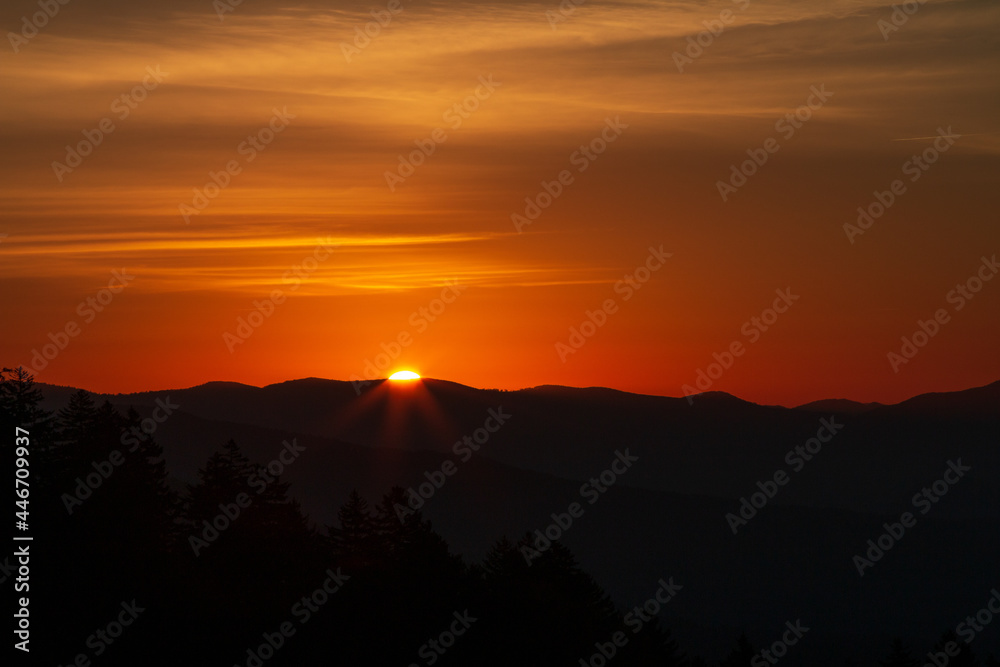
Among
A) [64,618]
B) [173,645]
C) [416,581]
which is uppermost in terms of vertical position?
[64,618]

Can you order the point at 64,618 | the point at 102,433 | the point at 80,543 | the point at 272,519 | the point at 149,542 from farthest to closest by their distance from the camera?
the point at 272,519 < the point at 102,433 < the point at 149,542 < the point at 80,543 < the point at 64,618

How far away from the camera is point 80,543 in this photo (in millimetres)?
40406

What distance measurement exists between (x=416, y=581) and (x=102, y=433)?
47.6 feet

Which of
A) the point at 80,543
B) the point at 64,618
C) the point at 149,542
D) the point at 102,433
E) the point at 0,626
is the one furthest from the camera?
the point at 102,433

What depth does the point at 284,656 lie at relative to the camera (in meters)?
43.5

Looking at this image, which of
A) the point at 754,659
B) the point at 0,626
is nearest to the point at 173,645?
the point at 0,626

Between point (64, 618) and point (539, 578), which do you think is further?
point (539, 578)

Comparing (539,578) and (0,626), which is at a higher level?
(0,626)

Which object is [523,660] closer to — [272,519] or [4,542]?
[272,519]

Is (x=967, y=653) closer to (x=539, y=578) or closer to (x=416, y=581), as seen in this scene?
(x=539, y=578)

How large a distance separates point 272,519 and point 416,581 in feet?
23.7

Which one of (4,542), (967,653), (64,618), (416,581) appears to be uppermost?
(4,542)

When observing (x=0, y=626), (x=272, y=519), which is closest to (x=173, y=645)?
(x=0, y=626)

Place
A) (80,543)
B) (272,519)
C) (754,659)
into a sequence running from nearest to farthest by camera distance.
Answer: (80,543) → (272,519) → (754,659)
